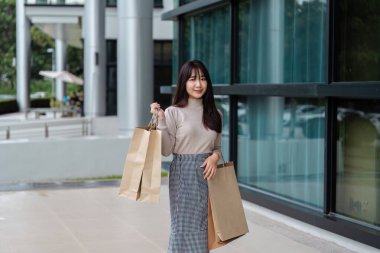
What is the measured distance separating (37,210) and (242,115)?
3325 millimetres

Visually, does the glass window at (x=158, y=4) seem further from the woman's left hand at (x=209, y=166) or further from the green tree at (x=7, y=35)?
the green tree at (x=7, y=35)

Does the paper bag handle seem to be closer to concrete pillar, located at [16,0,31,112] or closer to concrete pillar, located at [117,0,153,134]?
concrete pillar, located at [117,0,153,134]

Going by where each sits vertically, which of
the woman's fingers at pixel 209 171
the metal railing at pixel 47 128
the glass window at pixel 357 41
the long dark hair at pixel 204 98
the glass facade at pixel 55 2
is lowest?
the metal railing at pixel 47 128

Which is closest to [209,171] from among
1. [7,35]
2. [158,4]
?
[158,4]

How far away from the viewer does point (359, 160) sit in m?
8.73

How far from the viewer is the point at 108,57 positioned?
3459cm

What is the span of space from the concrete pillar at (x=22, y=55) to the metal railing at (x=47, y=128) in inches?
815

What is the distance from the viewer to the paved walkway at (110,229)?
8.65 meters

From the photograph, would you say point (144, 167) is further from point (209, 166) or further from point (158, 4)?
point (158, 4)

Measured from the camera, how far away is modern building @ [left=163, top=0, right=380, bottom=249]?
8.58 m

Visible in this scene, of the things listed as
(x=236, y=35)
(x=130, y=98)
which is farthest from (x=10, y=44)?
(x=236, y=35)

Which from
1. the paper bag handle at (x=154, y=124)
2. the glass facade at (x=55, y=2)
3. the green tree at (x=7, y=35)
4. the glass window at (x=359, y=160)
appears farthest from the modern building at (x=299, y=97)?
the green tree at (x=7, y=35)

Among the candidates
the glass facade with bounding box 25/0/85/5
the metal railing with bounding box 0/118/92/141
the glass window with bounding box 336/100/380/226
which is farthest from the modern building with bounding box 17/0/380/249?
the glass facade with bounding box 25/0/85/5

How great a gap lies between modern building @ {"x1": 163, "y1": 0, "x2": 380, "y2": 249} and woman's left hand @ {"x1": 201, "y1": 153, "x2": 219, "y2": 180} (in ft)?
9.12
